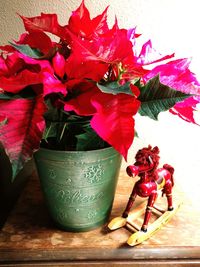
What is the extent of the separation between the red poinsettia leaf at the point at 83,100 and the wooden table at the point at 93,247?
0.91 feet

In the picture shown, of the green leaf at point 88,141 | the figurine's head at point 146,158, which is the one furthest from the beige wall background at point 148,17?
the green leaf at point 88,141

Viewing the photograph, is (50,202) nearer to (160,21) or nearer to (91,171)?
(91,171)

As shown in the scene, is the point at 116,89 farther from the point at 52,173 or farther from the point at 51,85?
the point at 52,173

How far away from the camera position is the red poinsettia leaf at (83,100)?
45 cm

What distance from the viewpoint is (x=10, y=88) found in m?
0.44

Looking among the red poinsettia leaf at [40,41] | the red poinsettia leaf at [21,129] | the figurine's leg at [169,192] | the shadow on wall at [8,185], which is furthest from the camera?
the shadow on wall at [8,185]

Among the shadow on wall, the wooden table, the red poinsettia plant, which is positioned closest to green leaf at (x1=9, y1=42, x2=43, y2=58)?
the red poinsettia plant

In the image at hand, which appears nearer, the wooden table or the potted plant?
the potted plant

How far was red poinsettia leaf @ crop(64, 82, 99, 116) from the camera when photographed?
45 centimetres

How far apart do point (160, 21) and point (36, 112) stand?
604mm

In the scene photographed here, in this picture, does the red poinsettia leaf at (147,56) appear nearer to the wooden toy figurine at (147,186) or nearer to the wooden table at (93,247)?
the wooden toy figurine at (147,186)

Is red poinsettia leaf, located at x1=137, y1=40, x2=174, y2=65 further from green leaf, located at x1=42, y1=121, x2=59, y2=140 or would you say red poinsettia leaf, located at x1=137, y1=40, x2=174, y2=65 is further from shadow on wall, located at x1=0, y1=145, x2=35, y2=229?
shadow on wall, located at x1=0, y1=145, x2=35, y2=229

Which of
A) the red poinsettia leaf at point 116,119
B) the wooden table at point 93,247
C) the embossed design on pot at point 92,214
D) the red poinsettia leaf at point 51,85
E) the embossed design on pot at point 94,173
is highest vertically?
the red poinsettia leaf at point 51,85

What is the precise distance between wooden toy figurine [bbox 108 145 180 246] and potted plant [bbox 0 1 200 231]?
43 mm
